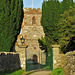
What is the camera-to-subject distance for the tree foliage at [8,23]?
1418 cm

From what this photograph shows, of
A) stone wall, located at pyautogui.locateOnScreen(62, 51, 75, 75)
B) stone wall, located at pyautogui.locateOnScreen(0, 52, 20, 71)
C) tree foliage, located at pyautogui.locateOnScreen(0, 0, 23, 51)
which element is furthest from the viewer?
tree foliage, located at pyautogui.locateOnScreen(0, 0, 23, 51)

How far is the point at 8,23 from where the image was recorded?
47.7ft

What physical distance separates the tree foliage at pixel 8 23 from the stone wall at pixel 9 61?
1.01 metres

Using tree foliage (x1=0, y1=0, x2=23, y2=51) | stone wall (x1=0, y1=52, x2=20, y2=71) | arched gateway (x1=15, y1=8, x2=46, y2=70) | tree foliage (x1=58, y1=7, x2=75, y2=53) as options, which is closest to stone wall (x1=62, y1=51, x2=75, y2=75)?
tree foliage (x1=58, y1=7, x2=75, y2=53)

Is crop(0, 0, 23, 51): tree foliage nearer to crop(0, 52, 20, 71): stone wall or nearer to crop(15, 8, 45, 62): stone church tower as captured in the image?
crop(0, 52, 20, 71): stone wall

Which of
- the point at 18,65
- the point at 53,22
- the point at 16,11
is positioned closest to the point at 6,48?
the point at 18,65

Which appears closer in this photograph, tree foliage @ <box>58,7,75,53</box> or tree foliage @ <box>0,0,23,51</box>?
tree foliage @ <box>58,7,75,53</box>

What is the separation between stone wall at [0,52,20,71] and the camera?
39.9 ft

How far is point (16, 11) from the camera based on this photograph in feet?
50.5

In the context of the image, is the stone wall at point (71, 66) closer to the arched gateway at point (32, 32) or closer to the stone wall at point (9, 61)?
the stone wall at point (9, 61)

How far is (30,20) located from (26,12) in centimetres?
213

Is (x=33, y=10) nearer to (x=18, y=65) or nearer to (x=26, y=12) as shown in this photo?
(x=26, y=12)

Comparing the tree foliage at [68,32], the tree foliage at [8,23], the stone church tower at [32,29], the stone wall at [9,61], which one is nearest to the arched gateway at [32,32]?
the stone church tower at [32,29]

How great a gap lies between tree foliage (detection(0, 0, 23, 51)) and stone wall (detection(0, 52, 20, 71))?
101cm
